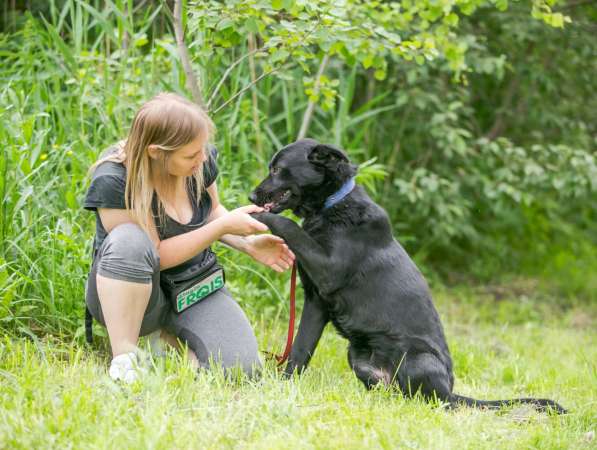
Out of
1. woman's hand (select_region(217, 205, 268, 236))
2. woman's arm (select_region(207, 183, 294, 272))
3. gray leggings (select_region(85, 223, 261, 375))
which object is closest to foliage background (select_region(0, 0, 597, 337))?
gray leggings (select_region(85, 223, 261, 375))

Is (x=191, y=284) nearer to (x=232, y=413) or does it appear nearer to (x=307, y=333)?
(x=307, y=333)

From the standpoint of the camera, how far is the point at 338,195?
10.2ft

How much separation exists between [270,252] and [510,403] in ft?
3.88

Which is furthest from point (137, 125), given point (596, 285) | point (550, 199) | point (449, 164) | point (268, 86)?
point (596, 285)

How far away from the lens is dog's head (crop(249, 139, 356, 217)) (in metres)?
3.15

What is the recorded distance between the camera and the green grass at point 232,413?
7.00 ft

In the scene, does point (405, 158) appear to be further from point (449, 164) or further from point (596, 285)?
point (596, 285)

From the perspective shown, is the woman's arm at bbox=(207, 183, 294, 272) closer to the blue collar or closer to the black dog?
the black dog

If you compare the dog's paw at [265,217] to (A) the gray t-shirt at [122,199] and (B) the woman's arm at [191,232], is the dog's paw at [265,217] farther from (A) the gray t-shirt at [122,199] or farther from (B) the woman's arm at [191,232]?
(A) the gray t-shirt at [122,199]

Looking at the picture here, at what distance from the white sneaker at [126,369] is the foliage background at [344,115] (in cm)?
68

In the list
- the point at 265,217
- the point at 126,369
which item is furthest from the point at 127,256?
the point at 265,217

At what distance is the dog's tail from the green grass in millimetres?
53

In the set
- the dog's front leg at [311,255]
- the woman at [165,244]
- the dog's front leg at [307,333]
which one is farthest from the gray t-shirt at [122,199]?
the dog's front leg at [307,333]

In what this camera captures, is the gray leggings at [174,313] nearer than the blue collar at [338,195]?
Yes
